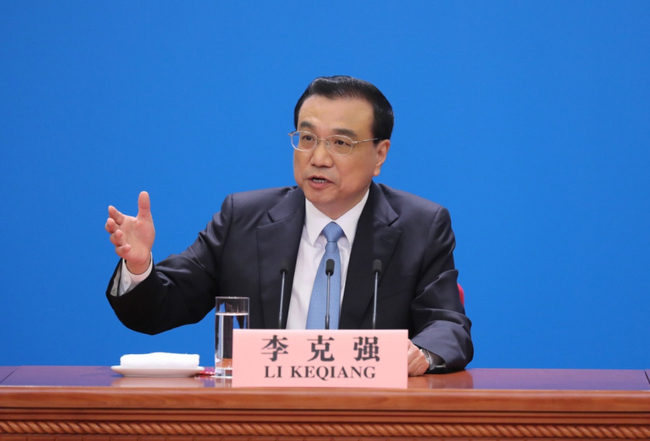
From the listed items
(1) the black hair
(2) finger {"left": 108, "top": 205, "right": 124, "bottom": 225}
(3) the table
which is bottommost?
(3) the table

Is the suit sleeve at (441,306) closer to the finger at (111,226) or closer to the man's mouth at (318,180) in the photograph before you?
the man's mouth at (318,180)

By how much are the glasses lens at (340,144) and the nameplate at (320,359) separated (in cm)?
85

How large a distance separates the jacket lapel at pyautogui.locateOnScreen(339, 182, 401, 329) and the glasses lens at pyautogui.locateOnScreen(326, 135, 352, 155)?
0.21 meters

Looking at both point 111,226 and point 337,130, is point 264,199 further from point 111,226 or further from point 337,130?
point 111,226

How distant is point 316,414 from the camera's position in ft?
4.48

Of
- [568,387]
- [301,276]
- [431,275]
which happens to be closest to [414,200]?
[431,275]

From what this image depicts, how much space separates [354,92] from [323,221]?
0.37 m

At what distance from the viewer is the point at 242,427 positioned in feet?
4.48

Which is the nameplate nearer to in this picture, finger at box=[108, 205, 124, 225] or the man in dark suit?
finger at box=[108, 205, 124, 225]

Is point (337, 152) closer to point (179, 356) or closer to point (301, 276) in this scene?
point (301, 276)

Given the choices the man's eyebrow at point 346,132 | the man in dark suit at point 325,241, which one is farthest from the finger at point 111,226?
the man's eyebrow at point 346,132

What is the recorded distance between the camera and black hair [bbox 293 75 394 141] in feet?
7.42

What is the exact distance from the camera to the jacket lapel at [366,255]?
216cm

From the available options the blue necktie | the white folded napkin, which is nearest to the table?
the white folded napkin
